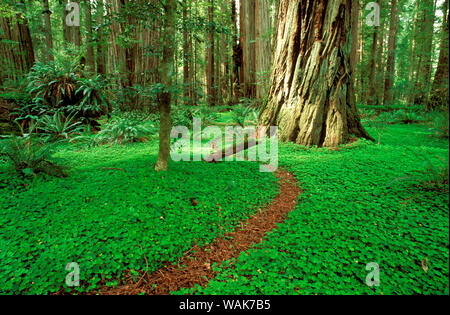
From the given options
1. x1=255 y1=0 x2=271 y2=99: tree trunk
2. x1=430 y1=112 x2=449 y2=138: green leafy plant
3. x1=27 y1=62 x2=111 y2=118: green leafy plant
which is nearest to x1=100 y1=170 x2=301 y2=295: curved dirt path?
Answer: x1=430 y1=112 x2=449 y2=138: green leafy plant

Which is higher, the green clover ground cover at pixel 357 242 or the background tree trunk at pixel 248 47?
the background tree trunk at pixel 248 47

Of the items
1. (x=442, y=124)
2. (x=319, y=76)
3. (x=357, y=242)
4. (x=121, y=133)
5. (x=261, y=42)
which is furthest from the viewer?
(x=261, y=42)

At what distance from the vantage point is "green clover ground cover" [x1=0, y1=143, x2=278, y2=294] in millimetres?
1810

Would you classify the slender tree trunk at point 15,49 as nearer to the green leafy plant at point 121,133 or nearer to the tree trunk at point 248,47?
the green leafy plant at point 121,133

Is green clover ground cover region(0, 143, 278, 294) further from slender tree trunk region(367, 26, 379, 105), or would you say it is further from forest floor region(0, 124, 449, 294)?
slender tree trunk region(367, 26, 379, 105)

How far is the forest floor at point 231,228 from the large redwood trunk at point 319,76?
1.38 meters

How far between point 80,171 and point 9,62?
8.79m

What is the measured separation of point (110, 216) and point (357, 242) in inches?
93.5

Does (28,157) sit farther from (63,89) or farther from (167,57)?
(63,89)

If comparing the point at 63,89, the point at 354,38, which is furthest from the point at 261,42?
the point at 63,89

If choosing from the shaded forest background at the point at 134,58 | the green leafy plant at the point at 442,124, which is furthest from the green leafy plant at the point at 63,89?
the green leafy plant at the point at 442,124

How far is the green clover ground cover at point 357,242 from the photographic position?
5.48 ft

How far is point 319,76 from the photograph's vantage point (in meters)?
4.71

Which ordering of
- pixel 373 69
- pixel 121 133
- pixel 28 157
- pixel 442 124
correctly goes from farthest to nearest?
1. pixel 373 69
2. pixel 121 133
3. pixel 28 157
4. pixel 442 124
